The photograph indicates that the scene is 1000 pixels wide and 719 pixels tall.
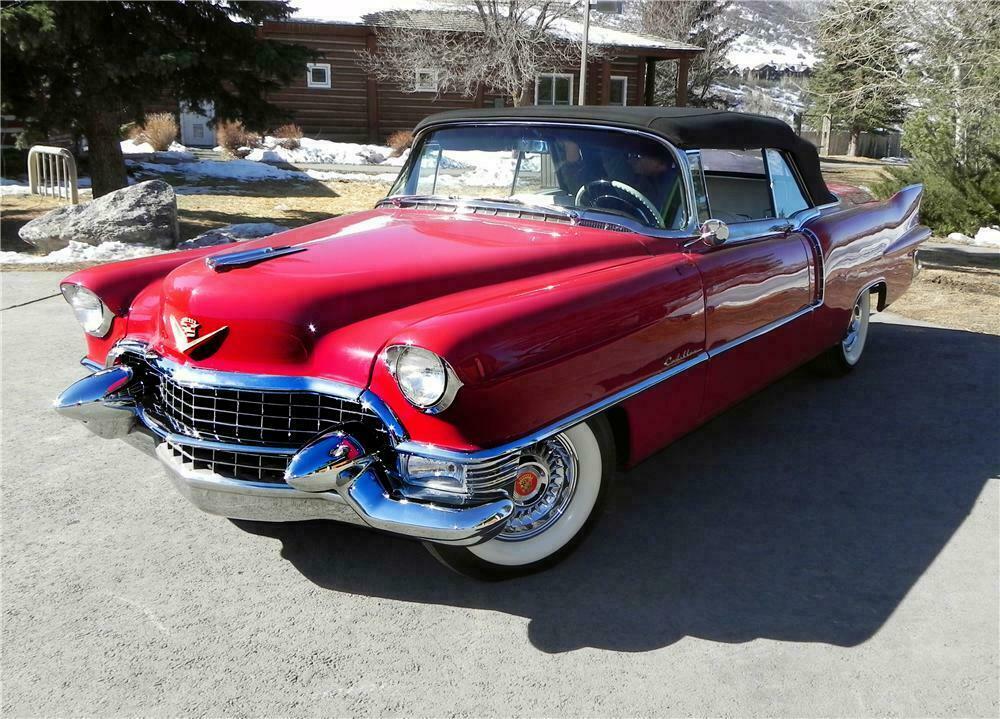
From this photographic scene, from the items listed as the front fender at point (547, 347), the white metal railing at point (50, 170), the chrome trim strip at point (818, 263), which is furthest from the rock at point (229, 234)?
the front fender at point (547, 347)

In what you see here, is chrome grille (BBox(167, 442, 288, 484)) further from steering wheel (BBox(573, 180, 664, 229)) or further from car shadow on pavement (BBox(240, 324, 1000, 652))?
steering wheel (BBox(573, 180, 664, 229))

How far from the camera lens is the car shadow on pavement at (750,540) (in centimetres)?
270

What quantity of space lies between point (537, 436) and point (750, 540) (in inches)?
44.1

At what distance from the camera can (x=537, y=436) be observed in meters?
2.57

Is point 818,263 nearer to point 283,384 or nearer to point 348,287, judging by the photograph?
point 348,287

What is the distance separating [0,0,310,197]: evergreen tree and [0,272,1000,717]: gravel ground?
7207 millimetres

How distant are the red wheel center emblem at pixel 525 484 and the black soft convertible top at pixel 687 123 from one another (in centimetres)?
158

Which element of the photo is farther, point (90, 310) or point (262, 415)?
point (90, 310)

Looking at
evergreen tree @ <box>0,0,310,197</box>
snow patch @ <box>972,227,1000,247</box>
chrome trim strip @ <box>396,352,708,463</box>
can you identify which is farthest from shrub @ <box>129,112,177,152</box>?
chrome trim strip @ <box>396,352,708,463</box>

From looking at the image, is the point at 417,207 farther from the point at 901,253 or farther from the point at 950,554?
the point at 901,253

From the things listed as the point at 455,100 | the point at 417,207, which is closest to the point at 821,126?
the point at 455,100

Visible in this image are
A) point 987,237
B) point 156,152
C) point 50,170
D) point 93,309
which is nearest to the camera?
point 93,309

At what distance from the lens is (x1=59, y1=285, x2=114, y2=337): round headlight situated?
3393 millimetres

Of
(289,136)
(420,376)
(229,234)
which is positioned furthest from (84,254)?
(289,136)
